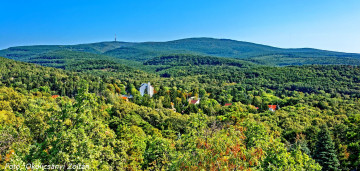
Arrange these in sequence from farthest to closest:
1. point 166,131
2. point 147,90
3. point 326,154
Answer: point 147,90 → point 166,131 → point 326,154

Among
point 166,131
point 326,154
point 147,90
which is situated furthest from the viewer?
point 147,90

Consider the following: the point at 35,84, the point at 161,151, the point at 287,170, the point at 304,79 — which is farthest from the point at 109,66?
the point at 287,170

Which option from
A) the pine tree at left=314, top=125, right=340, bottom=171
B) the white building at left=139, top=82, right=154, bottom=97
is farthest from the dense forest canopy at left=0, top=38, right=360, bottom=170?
the white building at left=139, top=82, right=154, bottom=97

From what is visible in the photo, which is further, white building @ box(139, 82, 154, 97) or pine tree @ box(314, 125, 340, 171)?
white building @ box(139, 82, 154, 97)

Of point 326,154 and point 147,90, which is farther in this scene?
point 147,90

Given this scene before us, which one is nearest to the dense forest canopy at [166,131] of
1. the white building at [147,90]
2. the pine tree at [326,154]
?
the pine tree at [326,154]

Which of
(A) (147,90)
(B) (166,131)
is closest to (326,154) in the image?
(B) (166,131)

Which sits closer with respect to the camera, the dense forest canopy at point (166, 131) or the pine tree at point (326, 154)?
the dense forest canopy at point (166, 131)

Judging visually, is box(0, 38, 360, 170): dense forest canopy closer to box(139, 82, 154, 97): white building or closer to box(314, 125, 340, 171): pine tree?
box(314, 125, 340, 171): pine tree

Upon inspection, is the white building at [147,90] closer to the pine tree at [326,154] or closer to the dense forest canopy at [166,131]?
the dense forest canopy at [166,131]

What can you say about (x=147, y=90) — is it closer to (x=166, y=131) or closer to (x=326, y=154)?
(x=166, y=131)
